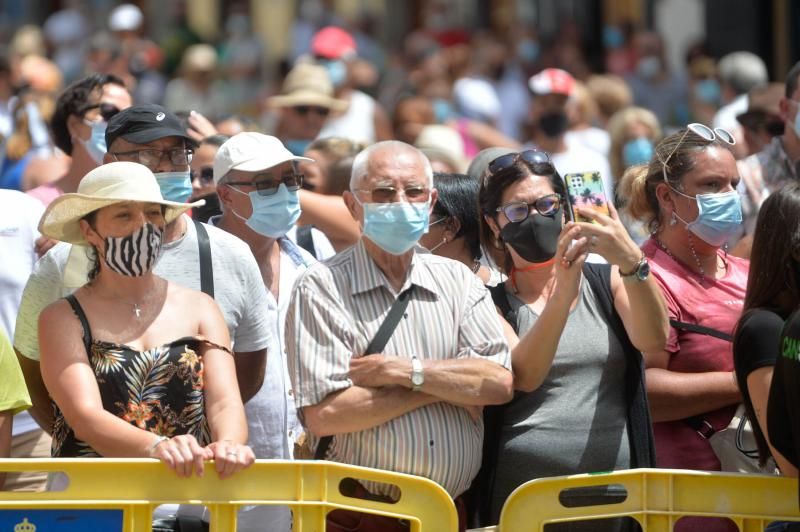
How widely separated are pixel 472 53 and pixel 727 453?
39.2ft

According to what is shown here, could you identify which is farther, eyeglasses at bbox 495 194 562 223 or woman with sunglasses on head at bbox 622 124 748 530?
woman with sunglasses on head at bbox 622 124 748 530

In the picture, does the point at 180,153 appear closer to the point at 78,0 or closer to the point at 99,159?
the point at 99,159

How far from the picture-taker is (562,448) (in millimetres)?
4668

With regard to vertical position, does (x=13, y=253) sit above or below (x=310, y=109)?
below

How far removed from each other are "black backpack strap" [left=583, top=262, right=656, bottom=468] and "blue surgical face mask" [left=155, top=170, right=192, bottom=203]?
156cm

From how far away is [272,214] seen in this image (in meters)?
5.50

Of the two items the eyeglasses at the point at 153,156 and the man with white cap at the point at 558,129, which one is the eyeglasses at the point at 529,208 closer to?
the eyeglasses at the point at 153,156

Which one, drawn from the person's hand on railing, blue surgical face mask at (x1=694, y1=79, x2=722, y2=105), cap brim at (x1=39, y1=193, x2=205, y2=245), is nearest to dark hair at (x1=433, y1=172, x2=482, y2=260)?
cap brim at (x1=39, y1=193, x2=205, y2=245)

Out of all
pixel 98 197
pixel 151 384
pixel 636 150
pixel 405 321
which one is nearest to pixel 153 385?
pixel 151 384

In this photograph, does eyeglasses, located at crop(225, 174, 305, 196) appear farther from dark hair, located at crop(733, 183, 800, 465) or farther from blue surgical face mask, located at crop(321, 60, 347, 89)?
blue surgical face mask, located at crop(321, 60, 347, 89)

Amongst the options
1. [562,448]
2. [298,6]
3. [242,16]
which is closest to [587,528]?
[562,448]

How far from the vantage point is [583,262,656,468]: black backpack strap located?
15.4 feet

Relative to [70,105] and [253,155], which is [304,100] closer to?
[70,105]

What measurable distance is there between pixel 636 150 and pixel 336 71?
3.84 meters
